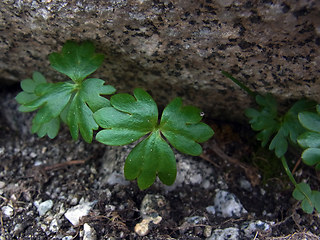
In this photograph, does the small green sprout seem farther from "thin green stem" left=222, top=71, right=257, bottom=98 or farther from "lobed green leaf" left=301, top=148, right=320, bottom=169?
"lobed green leaf" left=301, top=148, right=320, bottom=169

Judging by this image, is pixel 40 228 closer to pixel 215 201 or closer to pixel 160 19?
pixel 215 201

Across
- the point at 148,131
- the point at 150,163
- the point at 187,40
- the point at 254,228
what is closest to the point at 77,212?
the point at 150,163

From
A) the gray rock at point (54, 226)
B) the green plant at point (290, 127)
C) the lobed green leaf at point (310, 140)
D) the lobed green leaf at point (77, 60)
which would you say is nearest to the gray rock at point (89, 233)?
the gray rock at point (54, 226)

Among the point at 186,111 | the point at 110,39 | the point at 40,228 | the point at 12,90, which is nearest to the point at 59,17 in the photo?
the point at 110,39

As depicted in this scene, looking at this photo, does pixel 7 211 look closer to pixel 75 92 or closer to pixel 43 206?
pixel 43 206

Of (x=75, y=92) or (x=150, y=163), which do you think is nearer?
(x=150, y=163)
